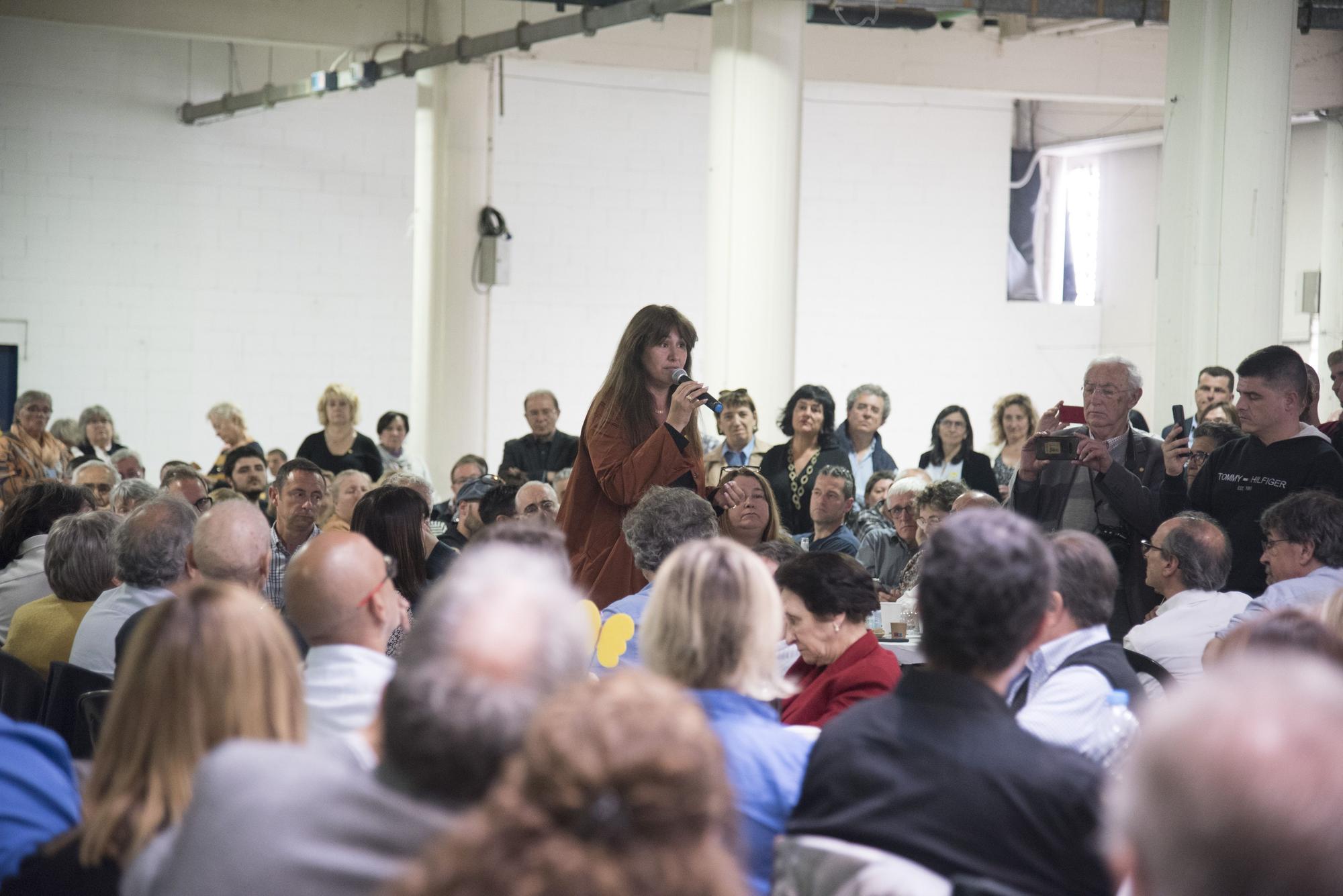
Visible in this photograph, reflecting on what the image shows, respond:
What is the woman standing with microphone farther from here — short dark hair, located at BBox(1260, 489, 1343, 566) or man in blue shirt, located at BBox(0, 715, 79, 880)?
man in blue shirt, located at BBox(0, 715, 79, 880)

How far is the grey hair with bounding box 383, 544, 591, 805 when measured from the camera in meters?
1.22

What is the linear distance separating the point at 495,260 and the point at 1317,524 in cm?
614

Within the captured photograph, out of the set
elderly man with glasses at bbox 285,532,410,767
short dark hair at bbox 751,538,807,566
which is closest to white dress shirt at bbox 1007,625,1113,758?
elderly man with glasses at bbox 285,532,410,767

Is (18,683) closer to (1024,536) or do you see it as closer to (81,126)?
(1024,536)

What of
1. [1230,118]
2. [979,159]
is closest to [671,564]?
[1230,118]

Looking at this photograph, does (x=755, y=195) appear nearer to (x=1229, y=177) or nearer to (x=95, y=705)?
(x=1229, y=177)

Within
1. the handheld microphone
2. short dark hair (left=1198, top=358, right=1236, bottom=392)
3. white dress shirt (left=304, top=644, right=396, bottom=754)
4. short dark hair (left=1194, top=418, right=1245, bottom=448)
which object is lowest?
white dress shirt (left=304, top=644, right=396, bottom=754)

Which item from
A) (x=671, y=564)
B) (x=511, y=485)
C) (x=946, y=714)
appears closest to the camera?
(x=946, y=714)

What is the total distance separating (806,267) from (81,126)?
534 centimetres

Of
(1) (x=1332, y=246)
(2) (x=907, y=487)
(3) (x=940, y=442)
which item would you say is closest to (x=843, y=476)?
(2) (x=907, y=487)

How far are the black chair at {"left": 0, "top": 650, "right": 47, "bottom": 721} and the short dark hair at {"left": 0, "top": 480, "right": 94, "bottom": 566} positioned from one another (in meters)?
1.04

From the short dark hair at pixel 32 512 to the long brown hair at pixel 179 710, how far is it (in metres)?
2.61

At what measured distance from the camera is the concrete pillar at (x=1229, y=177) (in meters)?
5.48

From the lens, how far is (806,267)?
424 inches
